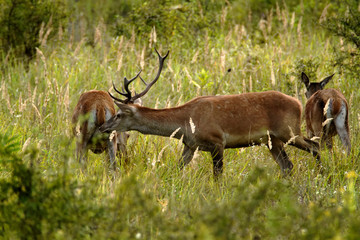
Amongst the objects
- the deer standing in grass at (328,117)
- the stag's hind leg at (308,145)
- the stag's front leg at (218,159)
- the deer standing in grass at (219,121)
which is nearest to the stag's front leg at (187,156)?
the deer standing in grass at (219,121)

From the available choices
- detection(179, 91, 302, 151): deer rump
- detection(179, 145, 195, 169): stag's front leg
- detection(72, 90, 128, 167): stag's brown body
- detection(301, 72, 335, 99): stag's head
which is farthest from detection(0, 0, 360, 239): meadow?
detection(301, 72, 335, 99): stag's head

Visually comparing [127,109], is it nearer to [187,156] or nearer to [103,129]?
[103,129]

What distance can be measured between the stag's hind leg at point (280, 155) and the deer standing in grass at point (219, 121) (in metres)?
0.03

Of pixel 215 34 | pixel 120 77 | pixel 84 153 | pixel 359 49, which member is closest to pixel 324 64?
pixel 359 49

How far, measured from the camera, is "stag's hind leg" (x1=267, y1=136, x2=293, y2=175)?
726cm

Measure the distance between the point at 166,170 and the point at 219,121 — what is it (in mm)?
886

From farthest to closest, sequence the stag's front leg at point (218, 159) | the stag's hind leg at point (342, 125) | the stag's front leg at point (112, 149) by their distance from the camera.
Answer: the stag's hind leg at point (342, 125) → the stag's front leg at point (112, 149) → the stag's front leg at point (218, 159)

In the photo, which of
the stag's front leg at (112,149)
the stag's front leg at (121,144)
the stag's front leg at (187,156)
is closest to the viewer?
the stag's front leg at (112,149)

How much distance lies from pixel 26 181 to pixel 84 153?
2982 millimetres

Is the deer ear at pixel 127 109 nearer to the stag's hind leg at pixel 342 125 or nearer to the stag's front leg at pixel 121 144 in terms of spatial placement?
the stag's front leg at pixel 121 144

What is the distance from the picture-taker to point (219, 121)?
275 inches

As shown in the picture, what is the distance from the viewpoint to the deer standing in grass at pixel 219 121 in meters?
6.93

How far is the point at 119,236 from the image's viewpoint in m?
3.62

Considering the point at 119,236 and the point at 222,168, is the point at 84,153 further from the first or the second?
the point at 119,236
